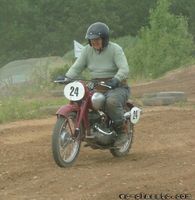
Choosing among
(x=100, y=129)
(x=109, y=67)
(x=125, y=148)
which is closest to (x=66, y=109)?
(x=100, y=129)

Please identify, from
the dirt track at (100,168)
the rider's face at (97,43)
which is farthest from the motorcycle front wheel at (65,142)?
the rider's face at (97,43)

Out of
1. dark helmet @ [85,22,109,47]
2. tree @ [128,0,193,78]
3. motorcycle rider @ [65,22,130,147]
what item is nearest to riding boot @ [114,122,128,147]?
motorcycle rider @ [65,22,130,147]

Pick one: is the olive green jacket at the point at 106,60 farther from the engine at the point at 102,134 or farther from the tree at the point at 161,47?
the tree at the point at 161,47

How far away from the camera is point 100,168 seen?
7.84 meters

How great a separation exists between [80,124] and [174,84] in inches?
535

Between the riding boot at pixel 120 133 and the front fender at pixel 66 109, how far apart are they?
2.40 ft

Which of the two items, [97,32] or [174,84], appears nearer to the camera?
[97,32]

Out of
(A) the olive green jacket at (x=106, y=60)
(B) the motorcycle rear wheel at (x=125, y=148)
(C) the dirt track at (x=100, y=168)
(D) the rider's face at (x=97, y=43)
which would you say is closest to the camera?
(C) the dirt track at (x=100, y=168)

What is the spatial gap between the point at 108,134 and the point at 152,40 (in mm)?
19572

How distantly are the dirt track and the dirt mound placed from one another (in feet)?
22.7

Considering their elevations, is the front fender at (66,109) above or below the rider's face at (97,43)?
below

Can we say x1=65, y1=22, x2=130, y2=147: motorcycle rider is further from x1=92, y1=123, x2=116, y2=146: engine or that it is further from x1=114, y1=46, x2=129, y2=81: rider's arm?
x1=92, y1=123, x2=116, y2=146: engine

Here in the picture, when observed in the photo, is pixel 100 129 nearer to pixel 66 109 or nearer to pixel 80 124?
pixel 80 124

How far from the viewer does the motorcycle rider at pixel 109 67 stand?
834 centimetres
